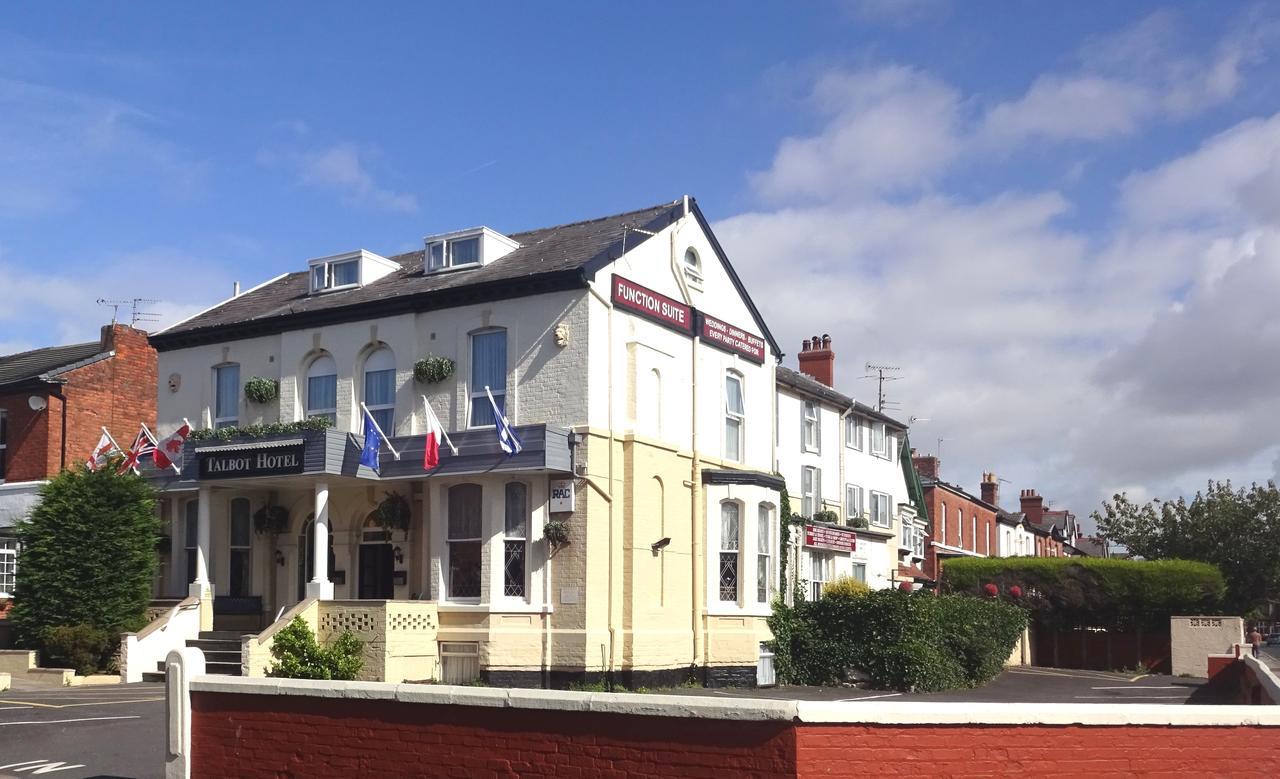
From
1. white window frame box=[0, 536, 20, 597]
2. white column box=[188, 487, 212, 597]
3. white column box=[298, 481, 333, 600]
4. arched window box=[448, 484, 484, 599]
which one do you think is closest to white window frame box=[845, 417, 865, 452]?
arched window box=[448, 484, 484, 599]

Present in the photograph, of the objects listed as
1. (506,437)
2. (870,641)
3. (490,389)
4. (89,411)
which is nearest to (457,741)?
(506,437)

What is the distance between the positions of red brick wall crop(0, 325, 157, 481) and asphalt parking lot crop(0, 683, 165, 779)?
13079 mm

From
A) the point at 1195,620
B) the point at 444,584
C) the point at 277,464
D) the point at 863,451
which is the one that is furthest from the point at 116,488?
the point at 1195,620

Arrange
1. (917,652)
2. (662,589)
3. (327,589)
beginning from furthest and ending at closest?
1. (917,652)
2. (662,589)
3. (327,589)

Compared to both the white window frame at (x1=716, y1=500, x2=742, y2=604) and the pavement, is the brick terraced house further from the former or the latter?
the pavement

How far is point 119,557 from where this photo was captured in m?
26.4

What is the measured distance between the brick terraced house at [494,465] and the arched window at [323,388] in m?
0.05

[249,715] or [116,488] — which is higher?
[116,488]

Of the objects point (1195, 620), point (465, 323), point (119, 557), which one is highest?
point (465, 323)

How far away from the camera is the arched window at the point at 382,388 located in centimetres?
2714

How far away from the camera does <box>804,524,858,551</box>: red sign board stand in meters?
36.0

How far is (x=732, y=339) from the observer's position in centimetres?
2970

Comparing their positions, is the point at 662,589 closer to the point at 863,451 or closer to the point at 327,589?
the point at 327,589

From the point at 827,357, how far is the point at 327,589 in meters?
25.6
